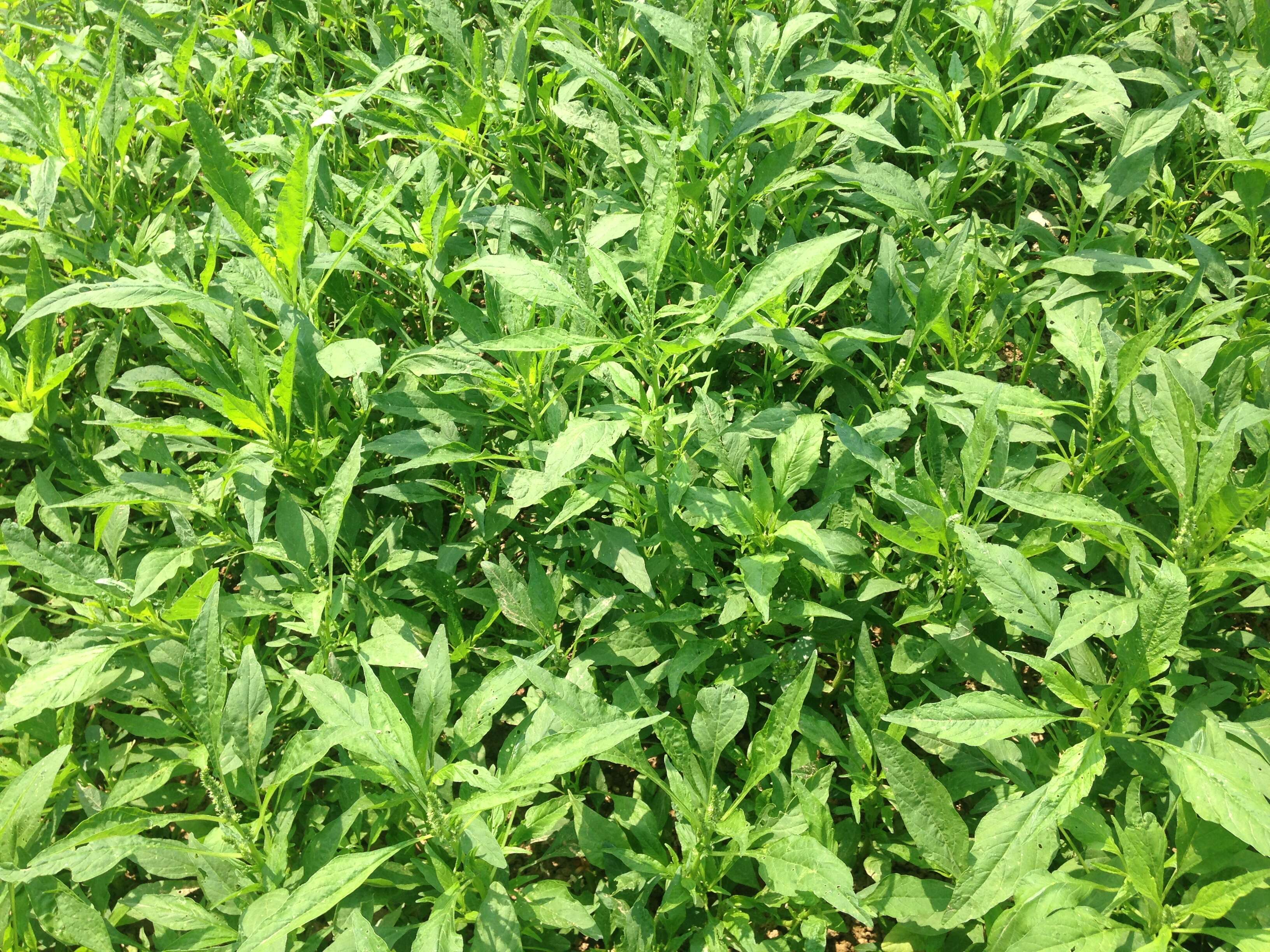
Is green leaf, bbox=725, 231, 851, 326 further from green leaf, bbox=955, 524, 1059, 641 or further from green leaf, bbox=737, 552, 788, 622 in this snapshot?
green leaf, bbox=955, 524, 1059, 641

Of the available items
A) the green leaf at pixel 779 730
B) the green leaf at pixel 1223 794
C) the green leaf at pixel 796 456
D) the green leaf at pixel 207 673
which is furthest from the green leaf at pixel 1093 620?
the green leaf at pixel 207 673

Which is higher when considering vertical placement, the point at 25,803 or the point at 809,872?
the point at 809,872

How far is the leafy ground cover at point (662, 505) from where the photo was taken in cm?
175

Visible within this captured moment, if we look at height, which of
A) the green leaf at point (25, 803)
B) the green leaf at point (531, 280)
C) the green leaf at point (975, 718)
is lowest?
the green leaf at point (25, 803)

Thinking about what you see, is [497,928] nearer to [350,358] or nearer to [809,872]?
[809,872]

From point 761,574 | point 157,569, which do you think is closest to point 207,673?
point 157,569

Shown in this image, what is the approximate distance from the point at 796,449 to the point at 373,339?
4.89 feet

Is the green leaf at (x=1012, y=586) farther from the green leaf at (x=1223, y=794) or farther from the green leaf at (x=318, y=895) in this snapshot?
the green leaf at (x=318, y=895)

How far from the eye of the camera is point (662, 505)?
2.07m

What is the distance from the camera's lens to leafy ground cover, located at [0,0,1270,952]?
5.75 ft

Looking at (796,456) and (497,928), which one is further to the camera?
(796,456)

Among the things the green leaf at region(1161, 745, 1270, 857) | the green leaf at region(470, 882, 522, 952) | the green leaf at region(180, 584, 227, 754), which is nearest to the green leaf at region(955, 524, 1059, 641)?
the green leaf at region(1161, 745, 1270, 857)

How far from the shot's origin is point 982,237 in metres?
2.63

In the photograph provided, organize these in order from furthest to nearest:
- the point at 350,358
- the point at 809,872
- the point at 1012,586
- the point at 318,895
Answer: the point at 350,358, the point at 1012,586, the point at 809,872, the point at 318,895
